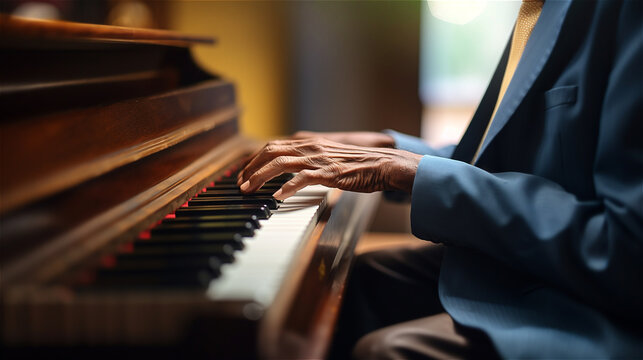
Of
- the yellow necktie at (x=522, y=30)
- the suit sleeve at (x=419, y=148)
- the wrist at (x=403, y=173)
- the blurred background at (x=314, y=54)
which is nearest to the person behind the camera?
the wrist at (x=403, y=173)

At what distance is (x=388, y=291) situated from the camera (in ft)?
4.72

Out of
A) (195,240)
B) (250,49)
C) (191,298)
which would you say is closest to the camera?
(191,298)

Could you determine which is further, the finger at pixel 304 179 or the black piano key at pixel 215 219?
the finger at pixel 304 179

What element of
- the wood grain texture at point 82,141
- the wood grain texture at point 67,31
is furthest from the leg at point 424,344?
the wood grain texture at point 67,31

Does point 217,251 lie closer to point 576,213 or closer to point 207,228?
point 207,228

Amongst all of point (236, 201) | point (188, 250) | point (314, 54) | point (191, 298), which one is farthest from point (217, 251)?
point (314, 54)

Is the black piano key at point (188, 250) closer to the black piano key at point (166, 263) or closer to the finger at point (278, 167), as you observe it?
the black piano key at point (166, 263)

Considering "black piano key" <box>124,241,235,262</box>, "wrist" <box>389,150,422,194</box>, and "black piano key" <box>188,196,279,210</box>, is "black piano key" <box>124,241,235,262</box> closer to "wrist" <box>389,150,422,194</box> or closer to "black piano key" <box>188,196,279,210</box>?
"black piano key" <box>188,196,279,210</box>

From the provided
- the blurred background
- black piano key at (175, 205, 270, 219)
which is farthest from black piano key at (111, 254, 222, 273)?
the blurred background

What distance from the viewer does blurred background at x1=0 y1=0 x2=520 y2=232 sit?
10.9ft

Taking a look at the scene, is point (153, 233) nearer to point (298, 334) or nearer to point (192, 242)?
point (192, 242)

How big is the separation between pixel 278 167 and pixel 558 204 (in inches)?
22.1

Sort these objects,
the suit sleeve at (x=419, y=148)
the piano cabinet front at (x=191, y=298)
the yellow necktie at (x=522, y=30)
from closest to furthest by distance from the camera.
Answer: the piano cabinet front at (x=191, y=298) < the yellow necktie at (x=522, y=30) < the suit sleeve at (x=419, y=148)

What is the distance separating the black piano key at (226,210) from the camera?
3.32 feet
